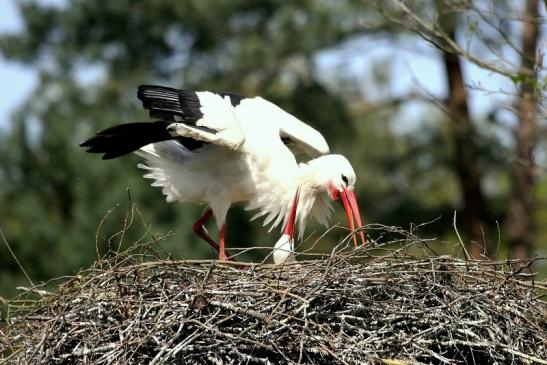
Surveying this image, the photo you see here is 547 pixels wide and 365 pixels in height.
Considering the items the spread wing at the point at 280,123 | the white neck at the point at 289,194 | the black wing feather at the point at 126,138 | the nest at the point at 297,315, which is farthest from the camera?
the spread wing at the point at 280,123

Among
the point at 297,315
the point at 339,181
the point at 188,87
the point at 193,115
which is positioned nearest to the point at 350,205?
the point at 339,181

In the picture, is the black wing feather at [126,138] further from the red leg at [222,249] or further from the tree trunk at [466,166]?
the tree trunk at [466,166]

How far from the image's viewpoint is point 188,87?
516 inches

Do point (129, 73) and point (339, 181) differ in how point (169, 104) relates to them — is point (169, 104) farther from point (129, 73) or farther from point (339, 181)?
point (129, 73)

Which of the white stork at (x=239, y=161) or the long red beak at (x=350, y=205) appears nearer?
the white stork at (x=239, y=161)

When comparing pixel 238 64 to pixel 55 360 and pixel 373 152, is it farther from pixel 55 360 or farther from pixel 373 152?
pixel 55 360

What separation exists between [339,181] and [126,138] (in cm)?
131

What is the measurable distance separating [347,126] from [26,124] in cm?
467

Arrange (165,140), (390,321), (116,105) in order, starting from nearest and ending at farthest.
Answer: (390,321), (165,140), (116,105)

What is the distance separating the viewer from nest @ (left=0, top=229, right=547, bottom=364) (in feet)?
16.7

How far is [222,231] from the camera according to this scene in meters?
7.20

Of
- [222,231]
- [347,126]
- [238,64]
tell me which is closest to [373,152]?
[347,126]

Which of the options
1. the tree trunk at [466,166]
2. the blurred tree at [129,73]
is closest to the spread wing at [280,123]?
the blurred tree at [129,73]

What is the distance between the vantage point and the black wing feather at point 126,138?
673 centimetres
